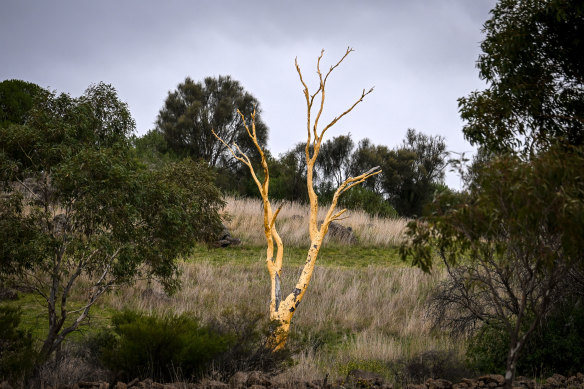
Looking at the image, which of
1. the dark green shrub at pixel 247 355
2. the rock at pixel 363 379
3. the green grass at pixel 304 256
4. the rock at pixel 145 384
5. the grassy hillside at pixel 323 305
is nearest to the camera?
the rock at pixel 145 384

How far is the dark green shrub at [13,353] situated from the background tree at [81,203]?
213mm

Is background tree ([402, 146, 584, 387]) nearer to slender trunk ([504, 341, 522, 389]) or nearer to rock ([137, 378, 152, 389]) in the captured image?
slender trunk ([504, 341, 522, 389])

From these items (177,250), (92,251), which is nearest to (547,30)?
(177,250)

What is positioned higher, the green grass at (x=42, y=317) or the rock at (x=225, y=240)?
the rock at (x=225, y=240)

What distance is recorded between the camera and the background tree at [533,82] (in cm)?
579

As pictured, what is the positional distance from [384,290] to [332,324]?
262 centimetres

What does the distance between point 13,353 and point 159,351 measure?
1422mm

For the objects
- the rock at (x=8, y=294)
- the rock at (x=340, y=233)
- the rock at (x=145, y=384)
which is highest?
the rock at (x=340, y=233)

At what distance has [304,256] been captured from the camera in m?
15.6

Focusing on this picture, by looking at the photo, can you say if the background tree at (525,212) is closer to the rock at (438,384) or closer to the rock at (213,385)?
the rock at (438,384)

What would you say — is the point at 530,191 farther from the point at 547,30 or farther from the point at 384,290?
the point at 384,290

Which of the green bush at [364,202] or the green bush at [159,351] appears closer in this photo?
the green bush at [159,351]

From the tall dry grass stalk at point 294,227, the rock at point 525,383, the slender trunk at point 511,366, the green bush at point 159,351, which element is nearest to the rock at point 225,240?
the tall dry grass stalk at point 294,227

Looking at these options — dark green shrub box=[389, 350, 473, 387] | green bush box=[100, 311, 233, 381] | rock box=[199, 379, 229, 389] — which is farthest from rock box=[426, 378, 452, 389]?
green bush box=[100, 311, 233, 381]
